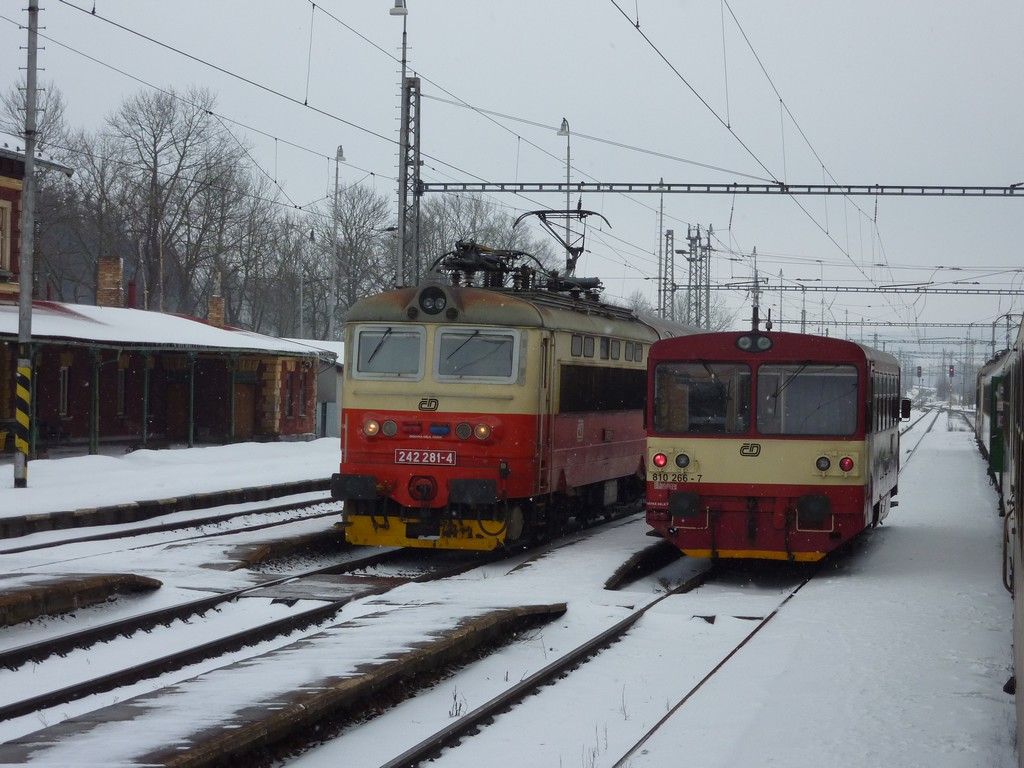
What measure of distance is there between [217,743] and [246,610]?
526cm

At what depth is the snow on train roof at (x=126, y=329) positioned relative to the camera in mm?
27703

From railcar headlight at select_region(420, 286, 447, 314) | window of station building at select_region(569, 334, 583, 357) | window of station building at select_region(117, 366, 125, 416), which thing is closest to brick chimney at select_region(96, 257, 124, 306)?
window of station building at select_region(117, 366, 125, 416)

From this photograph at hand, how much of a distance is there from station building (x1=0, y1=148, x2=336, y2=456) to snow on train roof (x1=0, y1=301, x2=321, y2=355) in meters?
0.06

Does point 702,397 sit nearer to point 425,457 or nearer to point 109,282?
point 425,457

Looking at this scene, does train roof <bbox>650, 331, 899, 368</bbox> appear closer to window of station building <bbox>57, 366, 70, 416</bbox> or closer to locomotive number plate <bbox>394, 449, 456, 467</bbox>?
locomotive number plate <bbox>394, 449, 456, 467</bbox>

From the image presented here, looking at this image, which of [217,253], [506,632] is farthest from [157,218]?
[506,632]

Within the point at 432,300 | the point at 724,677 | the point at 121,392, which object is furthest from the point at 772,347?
the point at 121,392

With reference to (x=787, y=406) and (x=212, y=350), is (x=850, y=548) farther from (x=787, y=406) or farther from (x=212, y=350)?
(x=212, y=350)

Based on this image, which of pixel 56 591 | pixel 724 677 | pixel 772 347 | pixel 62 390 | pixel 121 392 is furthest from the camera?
pixel 121 392

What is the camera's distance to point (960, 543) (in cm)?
1683

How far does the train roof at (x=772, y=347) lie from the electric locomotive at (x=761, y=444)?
A: 1 centimetres

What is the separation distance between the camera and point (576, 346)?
53.2 ft

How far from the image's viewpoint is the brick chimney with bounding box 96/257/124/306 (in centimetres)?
3972

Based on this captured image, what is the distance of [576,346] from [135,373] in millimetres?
21447
